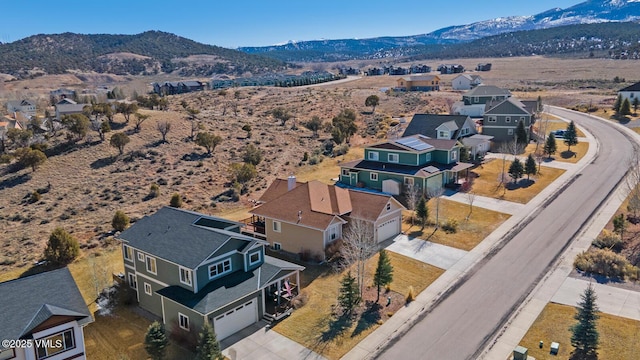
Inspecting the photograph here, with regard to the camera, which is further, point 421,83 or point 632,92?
point 421,83

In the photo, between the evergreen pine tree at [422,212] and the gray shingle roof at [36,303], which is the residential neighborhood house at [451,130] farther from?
the gray shingle roof at [36,303]

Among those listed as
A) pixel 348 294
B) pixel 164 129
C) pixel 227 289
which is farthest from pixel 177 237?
pixel 164 129

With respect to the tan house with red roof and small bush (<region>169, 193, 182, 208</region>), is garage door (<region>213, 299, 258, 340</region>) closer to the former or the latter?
the tan house with red roof

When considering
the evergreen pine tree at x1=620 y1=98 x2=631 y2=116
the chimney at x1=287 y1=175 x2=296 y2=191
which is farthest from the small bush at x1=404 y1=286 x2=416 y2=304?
the evergreen pine tree at x1=620 y1=98 x2=631 y2=116

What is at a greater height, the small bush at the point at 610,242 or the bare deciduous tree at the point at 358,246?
the bare deciduous tree at the point at 358,246

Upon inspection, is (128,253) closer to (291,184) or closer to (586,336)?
(291,184)

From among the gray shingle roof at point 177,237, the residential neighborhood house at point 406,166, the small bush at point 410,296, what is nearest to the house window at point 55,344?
the gray shingle roof at point 177,237
